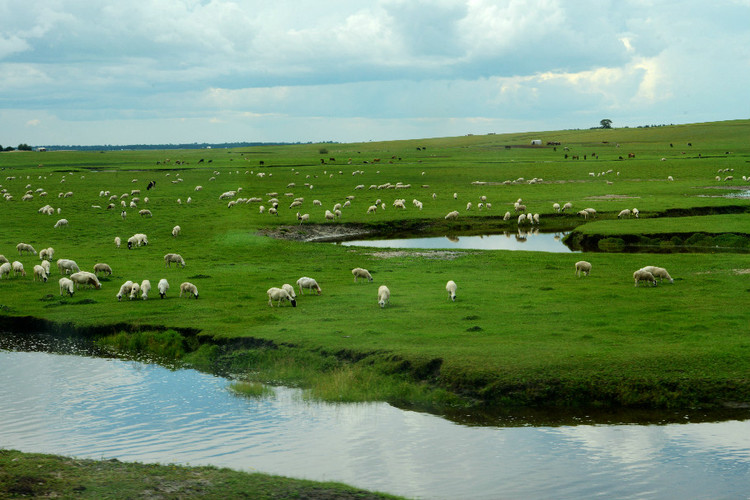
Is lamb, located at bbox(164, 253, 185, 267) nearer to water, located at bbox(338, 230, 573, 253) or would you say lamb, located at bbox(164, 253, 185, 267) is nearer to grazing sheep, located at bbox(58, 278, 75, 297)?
grazing sheep, located at bbox(58, 278, 75, 297)

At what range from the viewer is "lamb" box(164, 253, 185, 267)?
39250mm

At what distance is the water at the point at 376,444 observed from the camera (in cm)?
1473

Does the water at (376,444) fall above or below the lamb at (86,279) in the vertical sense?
below

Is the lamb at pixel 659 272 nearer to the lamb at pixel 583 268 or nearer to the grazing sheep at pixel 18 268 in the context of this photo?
the lamb at pixel 583 268

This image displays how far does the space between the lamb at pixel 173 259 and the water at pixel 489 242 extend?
1399cm

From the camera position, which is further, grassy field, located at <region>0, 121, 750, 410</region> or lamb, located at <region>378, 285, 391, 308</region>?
lamb, located at <region>378, 285, 391, 308</region>

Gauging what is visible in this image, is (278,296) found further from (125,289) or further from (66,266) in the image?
(66,266)

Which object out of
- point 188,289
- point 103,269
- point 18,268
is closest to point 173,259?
point 103,269

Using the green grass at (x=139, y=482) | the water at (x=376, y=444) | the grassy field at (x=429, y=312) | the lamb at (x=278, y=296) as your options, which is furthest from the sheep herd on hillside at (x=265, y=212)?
the green grass at (x=139, y=482)

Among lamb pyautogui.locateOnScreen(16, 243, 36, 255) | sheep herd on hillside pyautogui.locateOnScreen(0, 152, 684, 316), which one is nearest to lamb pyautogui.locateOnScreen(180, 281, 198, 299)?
sheep herd on hillside pyautogui.locateOnScreen(0, 152, 684, 316)

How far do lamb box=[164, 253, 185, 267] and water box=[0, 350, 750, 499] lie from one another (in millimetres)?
18141

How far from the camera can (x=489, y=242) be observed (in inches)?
2058

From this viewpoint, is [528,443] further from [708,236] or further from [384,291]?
A: [708,236]

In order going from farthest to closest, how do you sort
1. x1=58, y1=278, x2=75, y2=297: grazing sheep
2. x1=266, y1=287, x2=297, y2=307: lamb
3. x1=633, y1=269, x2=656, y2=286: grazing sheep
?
1. x1=58, y1=278, x2=75, y2=297: grazing sheep
2. x1=633, y1=269, x2=656, y2=286: grazing sheep
3. x1=266, y1=287, x2=297, y2=307: lamb
